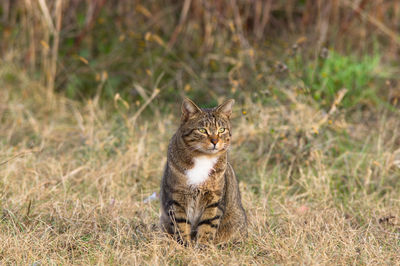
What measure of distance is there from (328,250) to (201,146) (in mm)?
854

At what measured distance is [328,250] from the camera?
9.71 feet

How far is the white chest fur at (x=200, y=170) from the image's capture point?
2.96 meters

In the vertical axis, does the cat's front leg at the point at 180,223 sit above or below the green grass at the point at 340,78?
above

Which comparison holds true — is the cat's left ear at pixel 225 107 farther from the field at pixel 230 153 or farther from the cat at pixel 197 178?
the field at pixel 230 153

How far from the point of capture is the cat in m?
2.97

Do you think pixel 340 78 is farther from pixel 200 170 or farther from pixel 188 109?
pixel 200 170

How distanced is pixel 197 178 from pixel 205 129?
0.26 meters

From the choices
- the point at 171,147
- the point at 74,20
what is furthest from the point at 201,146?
the point at 74,20

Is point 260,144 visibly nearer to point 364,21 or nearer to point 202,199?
point 202,199

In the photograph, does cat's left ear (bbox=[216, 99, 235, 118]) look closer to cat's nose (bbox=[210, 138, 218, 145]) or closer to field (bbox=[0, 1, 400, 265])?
cat's nose (bbox=[210, 138, 218, 145])

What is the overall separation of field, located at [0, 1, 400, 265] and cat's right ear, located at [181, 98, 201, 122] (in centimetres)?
66

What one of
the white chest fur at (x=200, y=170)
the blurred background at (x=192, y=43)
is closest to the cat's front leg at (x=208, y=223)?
the white chest fur at (x=200, y=170)

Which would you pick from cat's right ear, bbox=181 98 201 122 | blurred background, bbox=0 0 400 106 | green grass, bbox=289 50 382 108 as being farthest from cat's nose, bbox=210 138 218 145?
blurred background, bbox=0 0 400 106

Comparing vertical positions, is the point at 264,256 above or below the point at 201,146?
below
